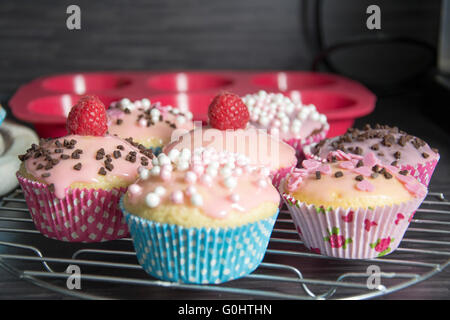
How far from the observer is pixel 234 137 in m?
1.56

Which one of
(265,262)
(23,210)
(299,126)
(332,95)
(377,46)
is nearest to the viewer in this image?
(265,262)

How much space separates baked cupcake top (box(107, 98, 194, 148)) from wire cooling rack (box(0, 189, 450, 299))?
0.41 meters

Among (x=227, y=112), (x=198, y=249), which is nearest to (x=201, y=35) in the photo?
(x=227, y=112)

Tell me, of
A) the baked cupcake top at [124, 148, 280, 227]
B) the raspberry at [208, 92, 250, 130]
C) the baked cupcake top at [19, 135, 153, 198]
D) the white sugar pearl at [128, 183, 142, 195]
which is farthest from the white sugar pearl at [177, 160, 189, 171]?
the raspberry at [208, 92, 250, 130]

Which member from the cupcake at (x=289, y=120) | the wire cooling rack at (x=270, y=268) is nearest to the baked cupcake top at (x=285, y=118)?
the cupcake at (x=289, y=120)

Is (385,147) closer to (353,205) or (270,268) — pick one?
(353,205)

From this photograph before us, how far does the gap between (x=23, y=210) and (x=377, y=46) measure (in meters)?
1.97

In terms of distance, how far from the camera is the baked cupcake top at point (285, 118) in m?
1.86

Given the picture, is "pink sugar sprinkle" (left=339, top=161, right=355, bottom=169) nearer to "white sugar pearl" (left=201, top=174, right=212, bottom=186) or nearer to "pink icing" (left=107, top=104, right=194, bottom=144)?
"white sugar pearl" (left=201, top=174, right=212, bottom=186)

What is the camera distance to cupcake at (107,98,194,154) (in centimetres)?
181

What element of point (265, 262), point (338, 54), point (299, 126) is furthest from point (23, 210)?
point (338, 54)

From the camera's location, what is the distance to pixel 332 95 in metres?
2.33

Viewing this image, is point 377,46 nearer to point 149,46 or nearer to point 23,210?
point 149,46

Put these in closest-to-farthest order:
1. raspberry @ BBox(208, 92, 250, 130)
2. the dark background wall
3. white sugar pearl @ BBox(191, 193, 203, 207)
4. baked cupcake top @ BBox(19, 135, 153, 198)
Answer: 1. white sugar pearl @ BBox(191, 193, 203, 207)
2. baked cupcake top @ BBox(19, 135, 153, 198)
3. raspberry @ BBox(208, 92, 250, 130)
4. the dark background wall
